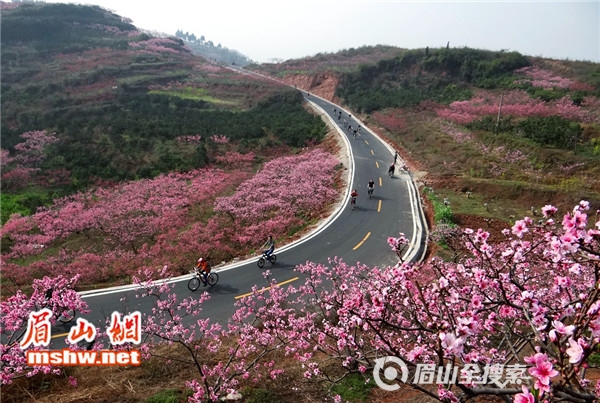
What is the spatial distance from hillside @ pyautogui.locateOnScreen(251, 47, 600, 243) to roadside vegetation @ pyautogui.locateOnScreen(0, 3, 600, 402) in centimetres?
23

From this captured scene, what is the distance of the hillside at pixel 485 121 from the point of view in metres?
23.3

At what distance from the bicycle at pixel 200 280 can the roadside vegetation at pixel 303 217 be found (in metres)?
1.07

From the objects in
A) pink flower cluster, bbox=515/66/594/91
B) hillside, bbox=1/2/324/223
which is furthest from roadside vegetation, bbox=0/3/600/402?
pink flower cluster, bbox=515/66/594/91

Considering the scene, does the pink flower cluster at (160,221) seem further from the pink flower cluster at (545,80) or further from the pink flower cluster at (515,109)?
the pink flower cluster at (545,80)

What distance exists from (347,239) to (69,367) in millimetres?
13710

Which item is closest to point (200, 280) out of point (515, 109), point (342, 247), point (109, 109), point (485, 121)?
point (342, 247)

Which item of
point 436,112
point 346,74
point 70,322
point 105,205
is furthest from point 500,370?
point 346,74

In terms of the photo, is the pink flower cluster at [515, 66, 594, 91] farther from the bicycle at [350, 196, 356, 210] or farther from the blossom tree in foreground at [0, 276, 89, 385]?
the blossom tree in foreground at [0, 276, 89, 385]

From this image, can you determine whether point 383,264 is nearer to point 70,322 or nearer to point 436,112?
point 70,322

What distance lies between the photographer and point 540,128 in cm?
3039

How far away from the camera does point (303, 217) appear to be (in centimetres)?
2334

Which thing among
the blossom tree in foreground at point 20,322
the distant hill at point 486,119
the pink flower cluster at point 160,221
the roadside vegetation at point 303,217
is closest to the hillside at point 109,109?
the roadside vegetation at point 303,217

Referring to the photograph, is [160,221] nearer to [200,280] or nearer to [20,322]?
[200,280]

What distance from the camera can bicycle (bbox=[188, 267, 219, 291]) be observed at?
587 inches
